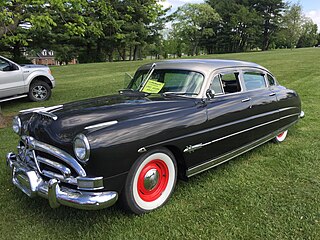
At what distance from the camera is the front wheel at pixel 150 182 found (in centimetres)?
273

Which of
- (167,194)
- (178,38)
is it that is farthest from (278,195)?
(178,38)

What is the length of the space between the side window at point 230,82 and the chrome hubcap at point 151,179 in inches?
64.2

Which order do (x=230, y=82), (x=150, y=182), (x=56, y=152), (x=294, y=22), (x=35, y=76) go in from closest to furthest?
(x=56, y=152)
(x=150, y=182)
(x=230, y=82)
(x=35, y=76)
(x=294, y=22)

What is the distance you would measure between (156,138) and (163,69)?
146cm

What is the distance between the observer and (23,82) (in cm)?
834

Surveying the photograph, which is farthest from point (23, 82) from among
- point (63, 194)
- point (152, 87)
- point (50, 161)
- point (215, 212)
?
point (215, 212)

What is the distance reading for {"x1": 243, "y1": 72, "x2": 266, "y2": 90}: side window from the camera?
4227mm

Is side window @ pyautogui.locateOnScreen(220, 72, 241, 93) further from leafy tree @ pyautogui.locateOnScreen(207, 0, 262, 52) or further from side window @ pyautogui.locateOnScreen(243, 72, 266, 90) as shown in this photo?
leafy tree @ pyautogui.locateOnScreen(207, 0, 262, 52)

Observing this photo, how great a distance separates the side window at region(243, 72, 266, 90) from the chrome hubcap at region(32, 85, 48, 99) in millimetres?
6786

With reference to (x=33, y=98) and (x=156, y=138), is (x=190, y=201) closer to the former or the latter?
(x=156, y=138)

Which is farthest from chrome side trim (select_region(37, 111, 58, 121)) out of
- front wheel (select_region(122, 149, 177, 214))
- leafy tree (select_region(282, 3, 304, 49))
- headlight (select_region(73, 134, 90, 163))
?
leafy tree (select_region(282, 3, 304, 49))

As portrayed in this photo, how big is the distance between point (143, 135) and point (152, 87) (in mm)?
1334

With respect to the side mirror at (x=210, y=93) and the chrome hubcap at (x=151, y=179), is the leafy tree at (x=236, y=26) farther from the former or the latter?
the chrome hubcap at (x=151, y=179)

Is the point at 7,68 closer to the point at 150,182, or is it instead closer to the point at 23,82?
the point at 23,82
